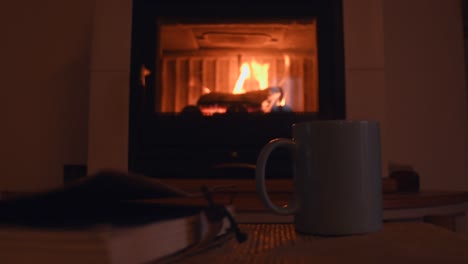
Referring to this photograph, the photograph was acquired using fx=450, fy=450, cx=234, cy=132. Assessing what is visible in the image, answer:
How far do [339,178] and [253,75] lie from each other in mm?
1120

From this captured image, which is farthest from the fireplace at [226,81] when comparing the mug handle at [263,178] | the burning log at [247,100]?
the mug handle at [263,178]

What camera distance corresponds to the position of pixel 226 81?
Result: 1.50 m

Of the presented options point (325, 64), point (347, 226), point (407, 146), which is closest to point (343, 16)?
point (325, 64)

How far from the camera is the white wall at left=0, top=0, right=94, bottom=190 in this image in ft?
5.70

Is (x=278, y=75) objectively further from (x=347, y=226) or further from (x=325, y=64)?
(x=347, y=226)

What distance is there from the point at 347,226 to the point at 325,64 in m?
1.05

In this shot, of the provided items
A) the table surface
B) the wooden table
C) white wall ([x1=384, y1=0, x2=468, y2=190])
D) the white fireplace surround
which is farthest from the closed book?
white wall ([x1=384, y1=0, x2=468, y2=190])

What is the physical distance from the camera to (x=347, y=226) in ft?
1.38

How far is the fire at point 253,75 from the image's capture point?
1.50 meters

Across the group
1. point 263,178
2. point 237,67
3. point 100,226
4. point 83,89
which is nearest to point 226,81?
point 237,67

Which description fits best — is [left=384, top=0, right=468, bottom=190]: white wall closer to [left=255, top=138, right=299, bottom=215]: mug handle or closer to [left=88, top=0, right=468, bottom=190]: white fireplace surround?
[left=88, top=0, right=468, bottom=190]: white fireplace surround

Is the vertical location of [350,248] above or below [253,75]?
below

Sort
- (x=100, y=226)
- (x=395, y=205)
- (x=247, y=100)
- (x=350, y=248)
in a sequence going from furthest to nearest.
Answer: (x=247, y=100) → (x=395, y=205) → (x=350, y=248) → (x=100, y=226)

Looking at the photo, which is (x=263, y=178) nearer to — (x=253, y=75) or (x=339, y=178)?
(x=339, y=178)
